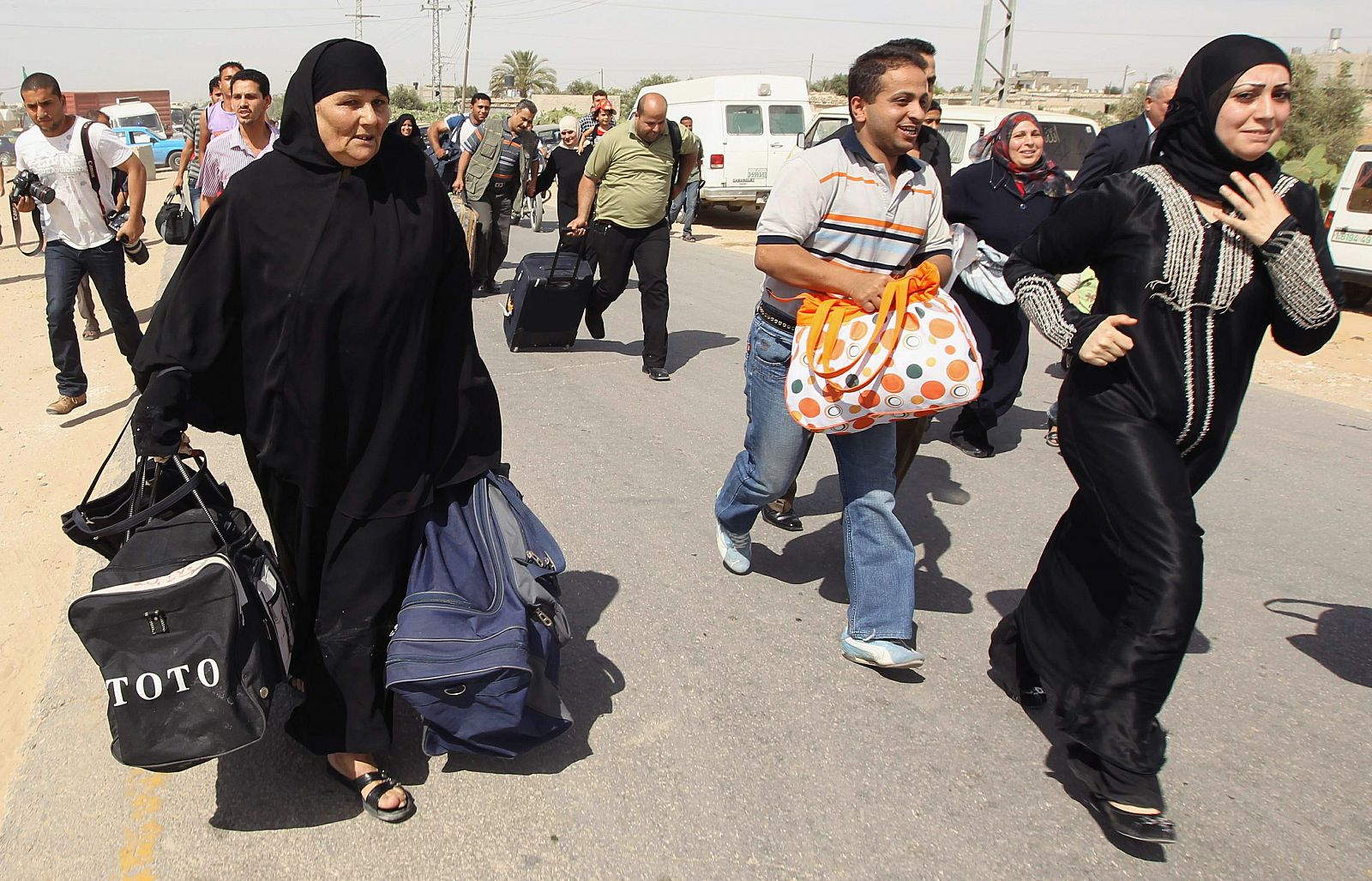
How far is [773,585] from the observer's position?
4.29m

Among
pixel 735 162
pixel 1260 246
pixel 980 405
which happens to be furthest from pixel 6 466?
pixel 735 162

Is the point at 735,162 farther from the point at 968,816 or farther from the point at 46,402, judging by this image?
the point at 968,816

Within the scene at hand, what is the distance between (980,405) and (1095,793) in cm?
347

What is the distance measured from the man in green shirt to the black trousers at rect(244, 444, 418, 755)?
4912 millimetres

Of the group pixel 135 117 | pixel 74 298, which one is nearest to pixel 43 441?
pixel 74 298

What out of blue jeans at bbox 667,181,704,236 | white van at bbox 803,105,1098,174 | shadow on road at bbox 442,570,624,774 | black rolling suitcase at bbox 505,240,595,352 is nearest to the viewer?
shadow on road at bbox 442,570,624,774

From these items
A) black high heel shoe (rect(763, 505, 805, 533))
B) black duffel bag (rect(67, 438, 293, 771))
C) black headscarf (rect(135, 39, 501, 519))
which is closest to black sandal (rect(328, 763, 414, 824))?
black duffel bag (rect(67, 438, 293, 771))

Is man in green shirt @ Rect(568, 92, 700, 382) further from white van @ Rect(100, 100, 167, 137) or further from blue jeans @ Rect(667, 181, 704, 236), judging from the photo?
white van @ Rect(100, 100, 167, 137)

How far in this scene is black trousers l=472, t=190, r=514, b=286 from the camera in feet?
33.9

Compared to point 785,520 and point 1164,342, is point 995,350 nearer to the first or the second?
point 785,520

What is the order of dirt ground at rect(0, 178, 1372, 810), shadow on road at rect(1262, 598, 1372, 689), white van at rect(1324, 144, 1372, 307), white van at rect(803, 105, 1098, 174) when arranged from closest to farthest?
shadow on road at rect(1262, 598, 1372, 689) < dirt ground at rect(0, 178, 1372, 810) < white van at rect(1324, 144, 1372, 307) < white van at rect(803, 105, 1098, 174)

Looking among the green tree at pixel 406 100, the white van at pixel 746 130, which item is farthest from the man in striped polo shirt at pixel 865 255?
the green tree at pixel 406 100

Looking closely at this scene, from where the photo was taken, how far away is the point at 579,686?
347cm

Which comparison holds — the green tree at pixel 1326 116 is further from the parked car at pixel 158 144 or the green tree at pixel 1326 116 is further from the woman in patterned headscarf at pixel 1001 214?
the parked car at pixel 158 144
